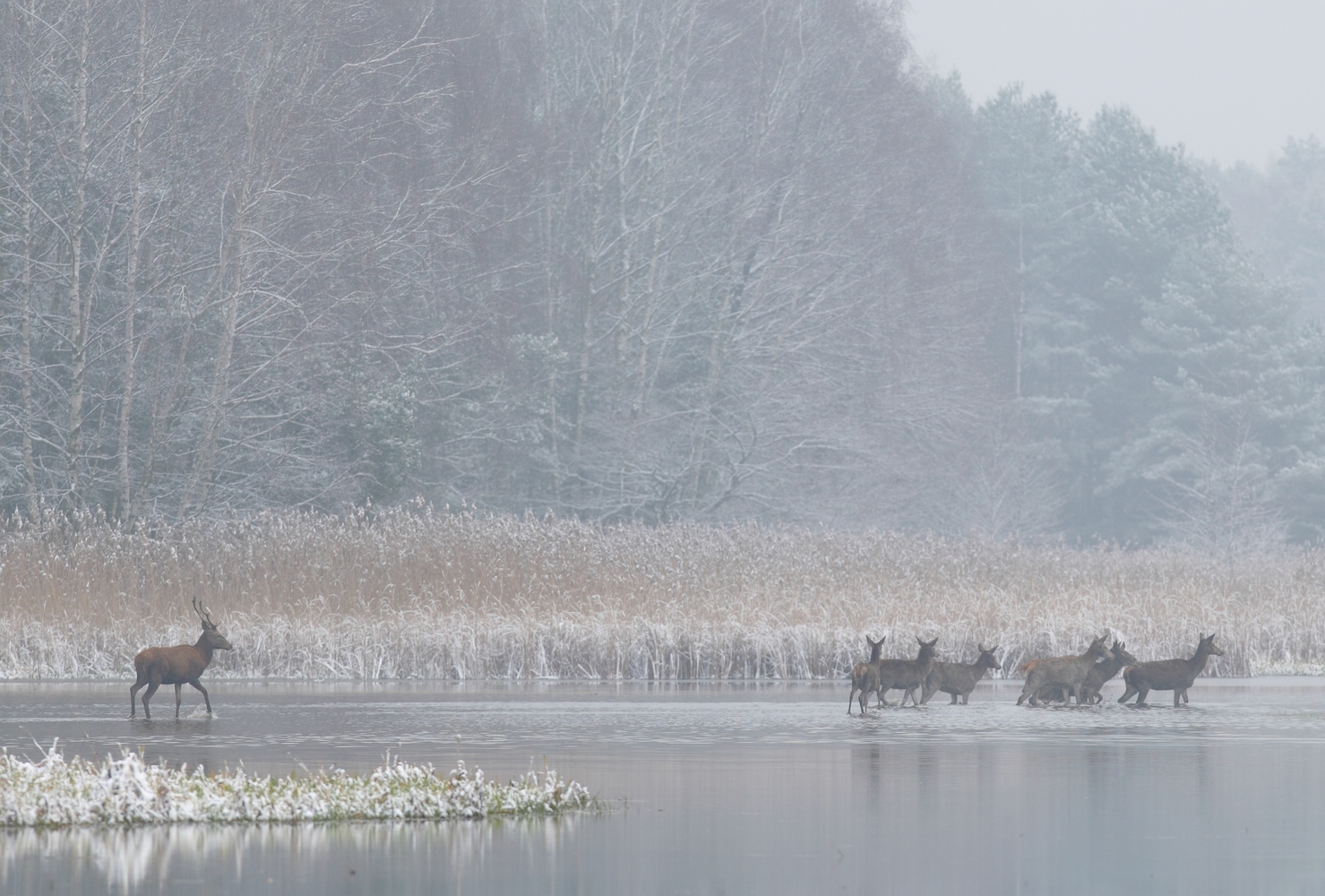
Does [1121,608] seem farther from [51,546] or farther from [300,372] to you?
[300,372]

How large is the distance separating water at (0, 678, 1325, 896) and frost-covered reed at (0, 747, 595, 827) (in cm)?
13

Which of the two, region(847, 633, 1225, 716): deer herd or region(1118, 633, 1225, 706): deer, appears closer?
region(847, 633, 1225, 716): deer herd

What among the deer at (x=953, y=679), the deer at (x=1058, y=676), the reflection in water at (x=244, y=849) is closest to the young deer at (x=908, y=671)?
the deer at (x=953, y=679)

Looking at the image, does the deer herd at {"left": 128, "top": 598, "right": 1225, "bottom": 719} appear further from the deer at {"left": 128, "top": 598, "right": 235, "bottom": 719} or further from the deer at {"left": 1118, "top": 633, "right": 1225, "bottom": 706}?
the deer at {"left": 128, "top": 598, "right": 235, "bottom": 719}

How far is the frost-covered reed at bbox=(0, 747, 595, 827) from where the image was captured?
28.0 ft

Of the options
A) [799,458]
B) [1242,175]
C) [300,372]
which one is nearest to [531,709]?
[300,372]

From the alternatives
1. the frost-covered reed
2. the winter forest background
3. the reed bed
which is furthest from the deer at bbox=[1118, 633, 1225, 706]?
the winter forest background

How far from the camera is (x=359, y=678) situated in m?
20.0

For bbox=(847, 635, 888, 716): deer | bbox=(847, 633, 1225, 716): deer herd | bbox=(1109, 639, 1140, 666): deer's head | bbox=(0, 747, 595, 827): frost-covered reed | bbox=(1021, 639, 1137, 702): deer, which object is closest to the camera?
bbox=(0, 747, 595, 827): frost-covered reed

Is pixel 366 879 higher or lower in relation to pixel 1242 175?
lower

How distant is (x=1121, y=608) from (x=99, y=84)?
1859 cm

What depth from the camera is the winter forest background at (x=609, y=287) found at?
99.2 feet

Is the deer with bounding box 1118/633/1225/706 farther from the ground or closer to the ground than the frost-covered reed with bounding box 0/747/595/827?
farther from the ground

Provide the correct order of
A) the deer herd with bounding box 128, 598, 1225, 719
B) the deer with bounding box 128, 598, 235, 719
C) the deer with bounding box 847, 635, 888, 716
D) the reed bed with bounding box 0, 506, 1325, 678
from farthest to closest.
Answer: the reed bed with bounding box 0, 506, 1325, 678, the deer herd with bounding box 128, 598, 1225, 719, the deer with bounding box 847, 635, 888, 716, the deer with bounding box 128, 598, 235, 719
